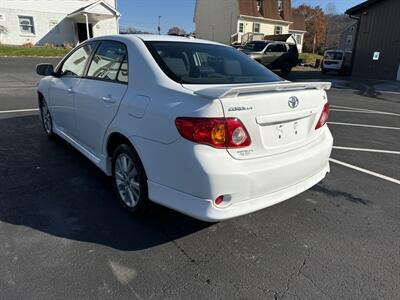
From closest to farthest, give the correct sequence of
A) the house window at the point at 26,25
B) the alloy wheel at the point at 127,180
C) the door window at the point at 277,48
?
the alloy wheel at the point at 127,180, the door window at the point at 277,48, the house window at the point at 26,25

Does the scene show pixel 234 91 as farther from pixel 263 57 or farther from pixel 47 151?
pixel 263 57

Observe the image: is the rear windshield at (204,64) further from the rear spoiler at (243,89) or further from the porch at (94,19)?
the porch at (94,19)

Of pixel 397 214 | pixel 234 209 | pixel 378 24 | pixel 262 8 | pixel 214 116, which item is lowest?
pixel 397 214

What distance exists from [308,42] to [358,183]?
70.5 m

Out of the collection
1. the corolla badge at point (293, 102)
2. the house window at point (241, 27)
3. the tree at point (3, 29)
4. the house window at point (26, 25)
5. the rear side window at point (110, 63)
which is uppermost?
the house window at point (241, 27)

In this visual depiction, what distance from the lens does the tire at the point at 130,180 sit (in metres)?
2.94

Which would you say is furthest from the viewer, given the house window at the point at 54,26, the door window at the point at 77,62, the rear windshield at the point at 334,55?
the house window at the point at 54,26

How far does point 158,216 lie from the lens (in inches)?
129

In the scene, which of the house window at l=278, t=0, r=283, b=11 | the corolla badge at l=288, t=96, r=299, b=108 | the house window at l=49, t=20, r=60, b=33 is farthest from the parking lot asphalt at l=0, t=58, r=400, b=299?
the house window at l=278, t=0, r=283, b=11

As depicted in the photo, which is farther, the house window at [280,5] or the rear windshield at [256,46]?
the house window at [280,5]

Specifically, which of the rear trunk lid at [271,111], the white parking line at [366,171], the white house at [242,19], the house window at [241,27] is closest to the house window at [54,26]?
the white house at [242,19]

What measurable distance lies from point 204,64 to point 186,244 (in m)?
1.70

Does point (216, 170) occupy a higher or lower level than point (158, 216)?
higher

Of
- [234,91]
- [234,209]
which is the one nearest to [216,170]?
[234,209]
